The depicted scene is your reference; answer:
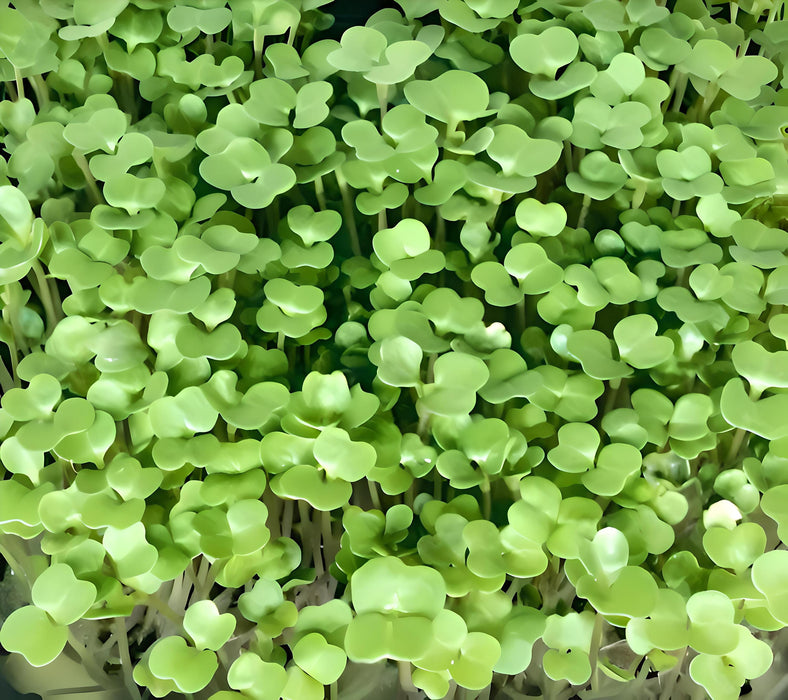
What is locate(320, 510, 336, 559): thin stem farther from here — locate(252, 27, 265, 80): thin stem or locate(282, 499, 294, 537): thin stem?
locate(252, 27, 265, 80): thin stem

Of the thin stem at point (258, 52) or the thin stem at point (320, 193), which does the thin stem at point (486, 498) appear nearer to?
the thin stem at point (320, 193)

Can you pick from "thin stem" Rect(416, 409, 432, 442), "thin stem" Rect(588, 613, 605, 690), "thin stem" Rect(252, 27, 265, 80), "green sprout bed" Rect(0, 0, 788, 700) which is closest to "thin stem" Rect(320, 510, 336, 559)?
"green sprout bed" Rect(0, 0, 788, 700)

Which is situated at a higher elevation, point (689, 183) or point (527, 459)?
point (689, 183)

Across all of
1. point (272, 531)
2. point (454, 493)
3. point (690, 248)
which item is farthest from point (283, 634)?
point (690, 248)

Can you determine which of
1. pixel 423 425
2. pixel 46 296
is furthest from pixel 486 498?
pixel 46 296

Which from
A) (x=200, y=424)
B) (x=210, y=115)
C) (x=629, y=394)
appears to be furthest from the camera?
(x=210, y=115)

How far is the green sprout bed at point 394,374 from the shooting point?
50cm

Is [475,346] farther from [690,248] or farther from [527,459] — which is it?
[690,248]

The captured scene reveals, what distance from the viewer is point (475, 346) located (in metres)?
0.59

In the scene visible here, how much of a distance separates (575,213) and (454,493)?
330mm

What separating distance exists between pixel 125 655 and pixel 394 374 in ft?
1.11

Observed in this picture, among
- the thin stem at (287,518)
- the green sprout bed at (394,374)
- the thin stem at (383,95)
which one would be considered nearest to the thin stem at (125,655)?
the green sprout bed at (394,374)

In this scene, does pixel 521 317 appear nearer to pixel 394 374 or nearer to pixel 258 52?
pixel 394 374

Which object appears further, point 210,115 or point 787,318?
point 210,115
